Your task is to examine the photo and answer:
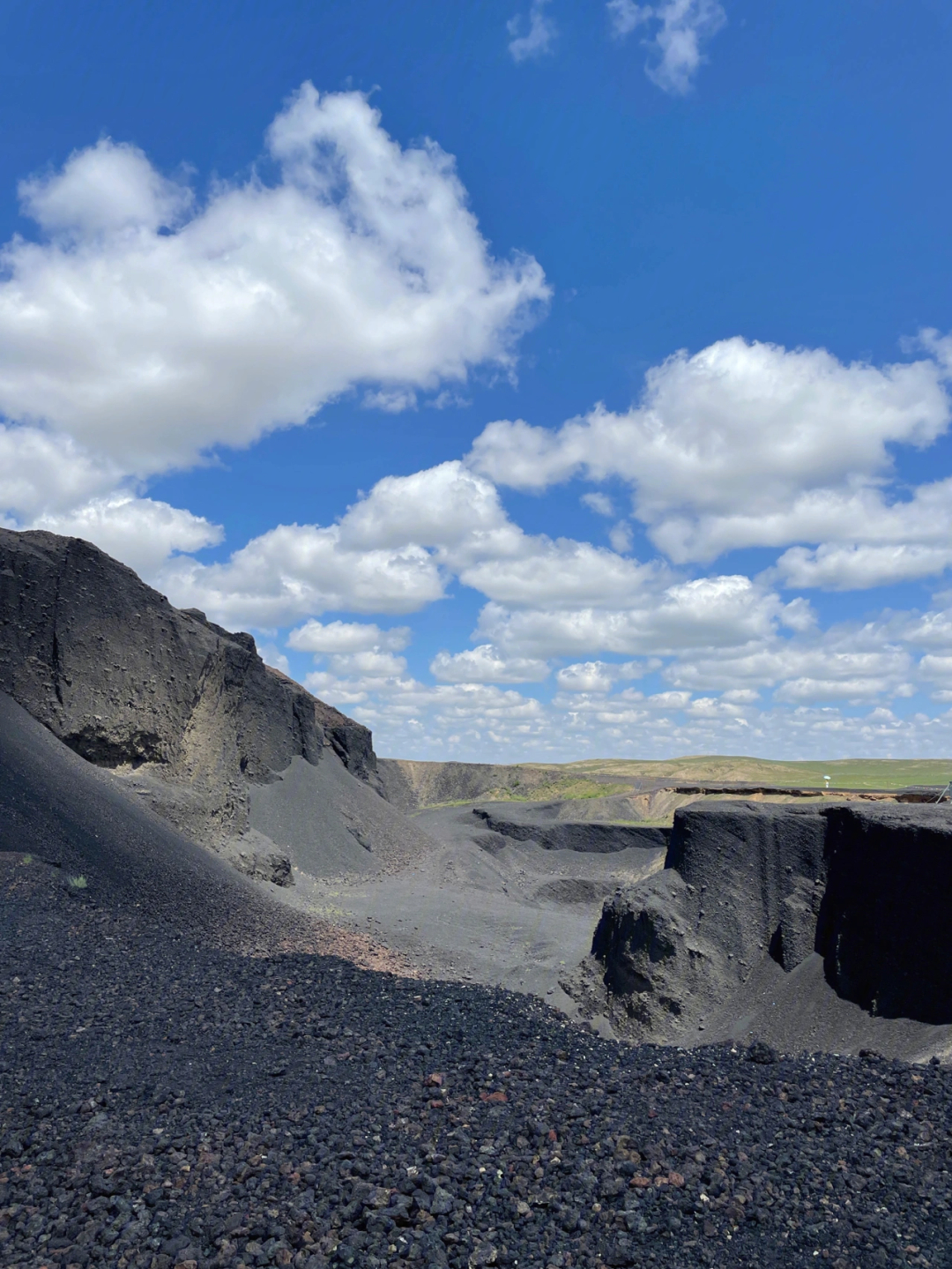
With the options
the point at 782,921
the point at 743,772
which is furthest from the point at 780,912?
the point at 743,772

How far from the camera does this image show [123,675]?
16.8 m

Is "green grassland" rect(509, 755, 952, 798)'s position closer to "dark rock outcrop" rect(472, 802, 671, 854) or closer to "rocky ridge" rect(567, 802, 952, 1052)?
"dark rock outcrop" rect(472, 802, 671, 854)

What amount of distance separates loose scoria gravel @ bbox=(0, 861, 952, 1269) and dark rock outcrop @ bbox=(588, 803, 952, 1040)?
8.59 ft

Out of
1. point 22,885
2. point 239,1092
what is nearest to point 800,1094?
point 239,1092

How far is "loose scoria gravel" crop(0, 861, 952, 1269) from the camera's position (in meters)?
3.96

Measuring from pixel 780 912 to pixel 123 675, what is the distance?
527 inches

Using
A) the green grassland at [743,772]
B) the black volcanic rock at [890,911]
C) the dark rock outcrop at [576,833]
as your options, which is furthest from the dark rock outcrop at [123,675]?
the green grassland at [743,772]

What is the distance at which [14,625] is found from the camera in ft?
49.0

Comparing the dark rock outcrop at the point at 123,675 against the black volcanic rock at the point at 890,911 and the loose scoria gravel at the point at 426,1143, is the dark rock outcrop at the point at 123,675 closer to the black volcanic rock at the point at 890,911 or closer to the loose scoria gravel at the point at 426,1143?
the loose scoria gravel at the point at 426,1143

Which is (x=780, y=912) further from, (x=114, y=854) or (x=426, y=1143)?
(x=114, y=854)

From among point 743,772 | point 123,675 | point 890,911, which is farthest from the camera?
point 743,772

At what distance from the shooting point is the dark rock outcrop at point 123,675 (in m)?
15.3

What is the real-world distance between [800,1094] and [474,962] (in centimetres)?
827

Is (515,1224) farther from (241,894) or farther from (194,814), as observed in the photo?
(194,814)
